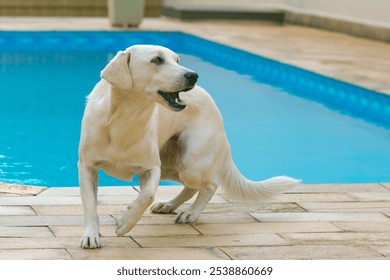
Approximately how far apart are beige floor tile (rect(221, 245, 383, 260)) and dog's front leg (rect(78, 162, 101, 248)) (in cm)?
51

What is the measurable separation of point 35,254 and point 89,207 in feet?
0.93

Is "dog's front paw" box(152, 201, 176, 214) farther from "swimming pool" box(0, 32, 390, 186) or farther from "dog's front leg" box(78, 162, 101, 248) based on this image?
"swimming pool" box(0, 32, 390, 186)

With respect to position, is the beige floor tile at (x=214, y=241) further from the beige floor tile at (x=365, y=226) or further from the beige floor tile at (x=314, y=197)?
the beige floor tile at (x=314, y=197)

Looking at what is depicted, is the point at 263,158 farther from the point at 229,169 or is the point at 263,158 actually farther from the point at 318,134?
the point at 229,169

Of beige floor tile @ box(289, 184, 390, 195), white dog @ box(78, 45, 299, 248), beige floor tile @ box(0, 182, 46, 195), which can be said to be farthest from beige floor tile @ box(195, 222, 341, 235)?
beige floor tile @ box(0, 182, 46, 195)

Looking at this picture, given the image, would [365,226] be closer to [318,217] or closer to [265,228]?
[318,217]

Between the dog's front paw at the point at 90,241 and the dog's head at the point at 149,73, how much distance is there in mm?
584

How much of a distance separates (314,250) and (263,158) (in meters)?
2.84

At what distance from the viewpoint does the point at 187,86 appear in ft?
10.8

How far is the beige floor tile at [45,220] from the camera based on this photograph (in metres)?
3.78

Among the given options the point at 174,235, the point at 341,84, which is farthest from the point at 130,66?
the point at 341,84

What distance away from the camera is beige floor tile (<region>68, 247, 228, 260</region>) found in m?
3.35

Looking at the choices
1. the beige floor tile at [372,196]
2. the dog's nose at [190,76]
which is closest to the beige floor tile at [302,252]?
the dog's nose at [190,76]

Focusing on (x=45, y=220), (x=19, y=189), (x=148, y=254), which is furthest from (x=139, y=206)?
(x=19, y=189)
